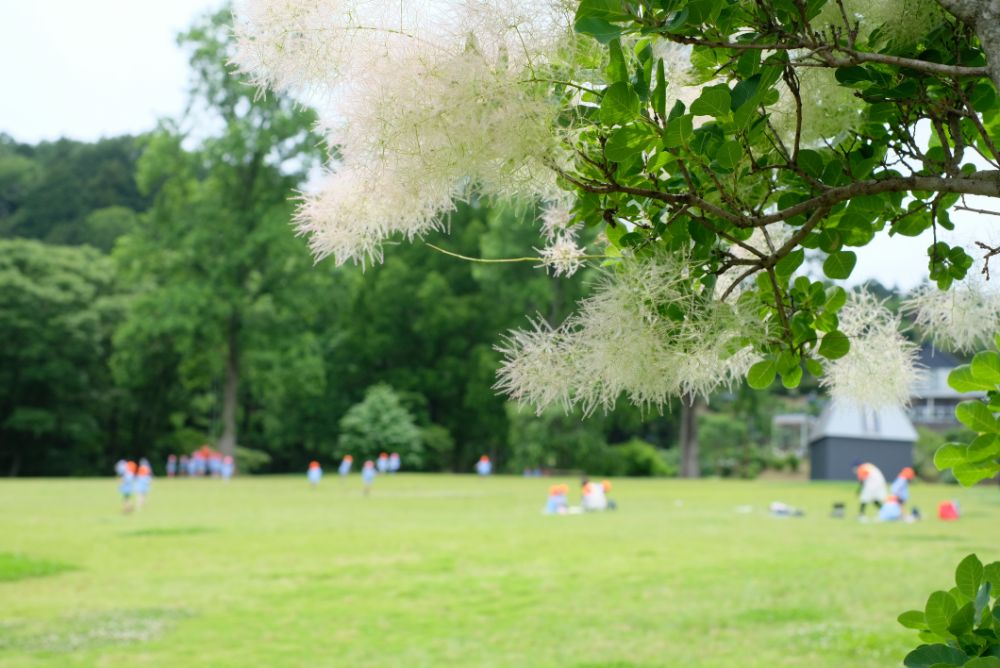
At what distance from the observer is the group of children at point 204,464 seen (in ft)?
121

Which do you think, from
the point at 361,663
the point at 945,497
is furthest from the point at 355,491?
the point at 361,663

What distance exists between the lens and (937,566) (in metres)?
12.0

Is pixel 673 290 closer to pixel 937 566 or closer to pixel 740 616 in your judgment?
pixel 740 616

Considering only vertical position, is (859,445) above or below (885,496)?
above

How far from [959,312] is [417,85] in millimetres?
1392

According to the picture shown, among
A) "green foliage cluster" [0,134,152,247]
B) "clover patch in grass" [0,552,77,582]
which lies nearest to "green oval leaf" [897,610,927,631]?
"clover patch in grass" [0,552,77,582]

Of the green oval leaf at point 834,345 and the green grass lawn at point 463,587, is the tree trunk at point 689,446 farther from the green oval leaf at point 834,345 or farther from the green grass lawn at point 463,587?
the green oval leaf at point 834,345

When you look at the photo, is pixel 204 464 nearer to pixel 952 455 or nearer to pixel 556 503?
pixel 556 503

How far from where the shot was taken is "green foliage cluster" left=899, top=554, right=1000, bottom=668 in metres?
1.79

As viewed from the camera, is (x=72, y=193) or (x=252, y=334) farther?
(x=72, y=193)

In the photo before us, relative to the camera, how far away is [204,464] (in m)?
44.2

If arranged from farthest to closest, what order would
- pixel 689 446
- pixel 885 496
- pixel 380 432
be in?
pixel 380 432 < pixel 689 446 < pixel 885 496

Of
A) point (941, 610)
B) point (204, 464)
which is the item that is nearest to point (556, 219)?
point (941, 610)

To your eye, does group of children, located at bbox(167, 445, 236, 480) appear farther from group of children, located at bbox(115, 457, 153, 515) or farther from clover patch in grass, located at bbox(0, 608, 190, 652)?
clover patch in grass, located at bbox(0, 608, 190, 652)
